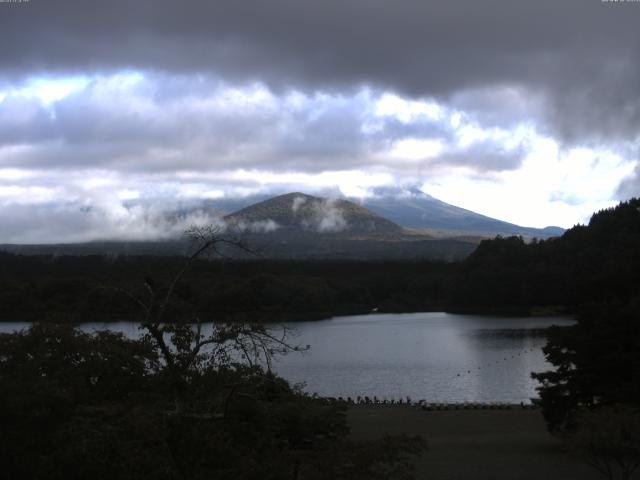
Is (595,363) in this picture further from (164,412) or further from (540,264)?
(540,264)

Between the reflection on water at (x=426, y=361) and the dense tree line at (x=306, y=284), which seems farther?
the dense tree line at (x=306, y=284)

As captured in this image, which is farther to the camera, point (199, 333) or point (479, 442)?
point (479, 442)

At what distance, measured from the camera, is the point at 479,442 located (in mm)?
20422

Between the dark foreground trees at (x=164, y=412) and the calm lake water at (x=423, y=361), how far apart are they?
22.7 feet

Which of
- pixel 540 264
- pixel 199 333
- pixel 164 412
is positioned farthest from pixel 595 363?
pixel 540 264

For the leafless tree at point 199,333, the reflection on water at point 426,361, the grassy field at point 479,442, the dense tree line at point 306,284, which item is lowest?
the reflection on water at point 426,361

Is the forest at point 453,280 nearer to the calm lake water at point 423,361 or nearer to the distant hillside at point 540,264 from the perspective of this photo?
the distant hillside at point 540,264

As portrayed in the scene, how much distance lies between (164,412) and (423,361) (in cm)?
3583

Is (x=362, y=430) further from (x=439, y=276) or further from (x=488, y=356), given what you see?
(x=439, y=276)

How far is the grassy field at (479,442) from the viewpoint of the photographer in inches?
662

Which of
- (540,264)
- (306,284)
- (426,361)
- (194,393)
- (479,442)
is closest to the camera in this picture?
(194,393)

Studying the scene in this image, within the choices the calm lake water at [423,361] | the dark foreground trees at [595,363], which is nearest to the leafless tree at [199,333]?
the calm lake water at [423,361]

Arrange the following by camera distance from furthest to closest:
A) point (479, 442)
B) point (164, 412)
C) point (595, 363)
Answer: point (479, 442)
point (595, 363)
point (164, 412)

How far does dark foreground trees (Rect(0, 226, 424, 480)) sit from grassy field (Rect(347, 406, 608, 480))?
563 cm
